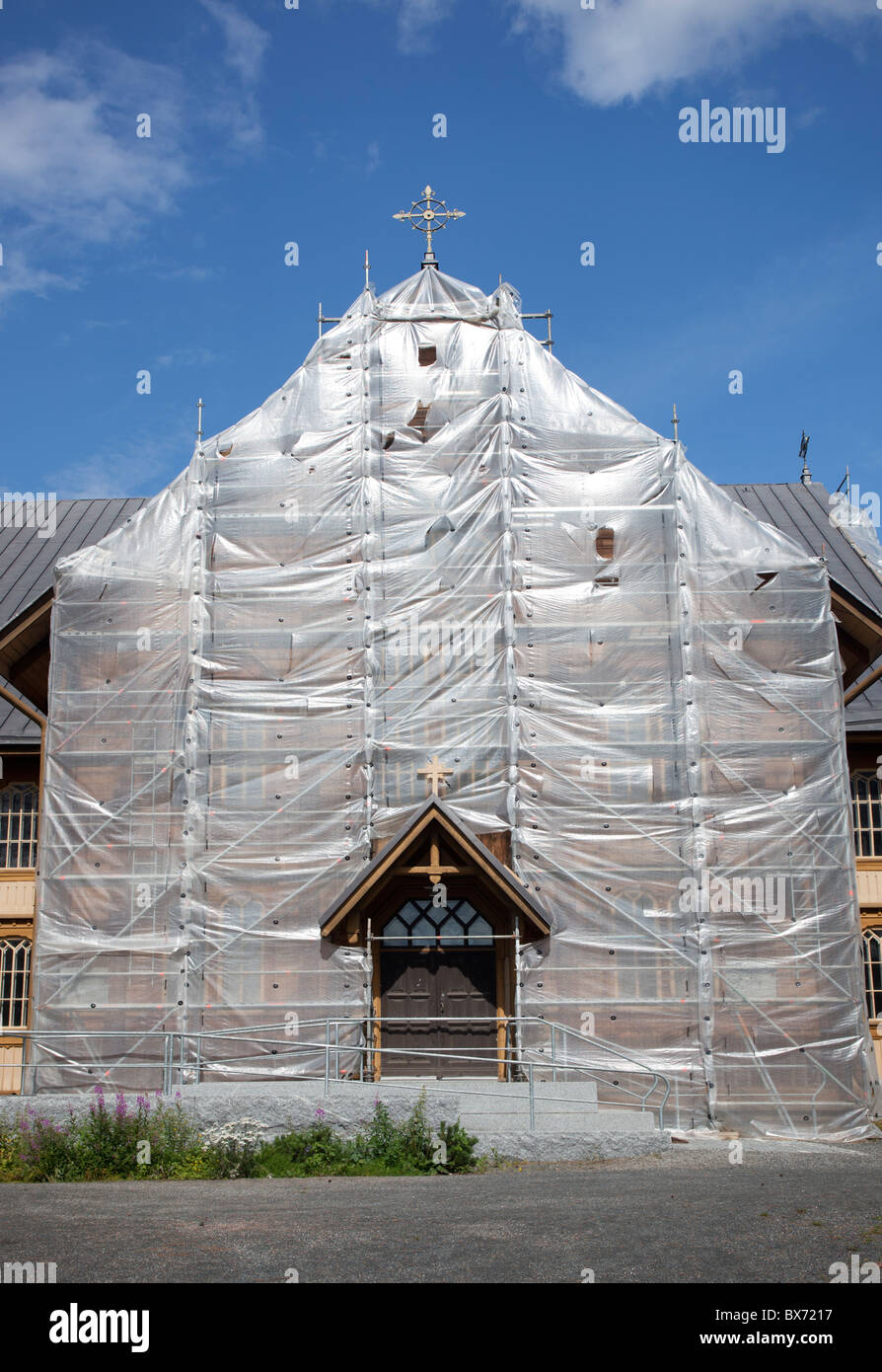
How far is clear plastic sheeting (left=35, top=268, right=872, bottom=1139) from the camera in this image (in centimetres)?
1814

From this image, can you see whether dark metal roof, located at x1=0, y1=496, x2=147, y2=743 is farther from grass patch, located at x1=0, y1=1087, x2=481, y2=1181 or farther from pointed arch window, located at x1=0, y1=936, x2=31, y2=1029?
grass patch, located at x1=0, y1=1087, x2=481, y2=1181

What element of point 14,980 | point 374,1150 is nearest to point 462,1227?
point 374,1150

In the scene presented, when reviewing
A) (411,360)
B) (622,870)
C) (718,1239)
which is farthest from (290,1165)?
(411,360)

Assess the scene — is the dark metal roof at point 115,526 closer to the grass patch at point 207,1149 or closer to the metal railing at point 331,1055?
the metal railing at point 331,1055

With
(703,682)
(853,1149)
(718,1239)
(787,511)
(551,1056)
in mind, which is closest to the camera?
(718,1239)

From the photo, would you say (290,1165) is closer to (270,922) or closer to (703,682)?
(270,922)

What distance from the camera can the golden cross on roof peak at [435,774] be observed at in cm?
1845

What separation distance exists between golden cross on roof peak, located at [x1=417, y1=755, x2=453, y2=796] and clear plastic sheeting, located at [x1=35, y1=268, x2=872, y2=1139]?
305mm

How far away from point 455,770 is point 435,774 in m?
0.53

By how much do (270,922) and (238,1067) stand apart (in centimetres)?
207

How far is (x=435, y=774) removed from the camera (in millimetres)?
18500

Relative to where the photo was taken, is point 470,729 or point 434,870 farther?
point 470,729

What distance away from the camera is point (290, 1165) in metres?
13.3

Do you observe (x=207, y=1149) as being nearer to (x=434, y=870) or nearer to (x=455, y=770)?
(x=434, y=870)
